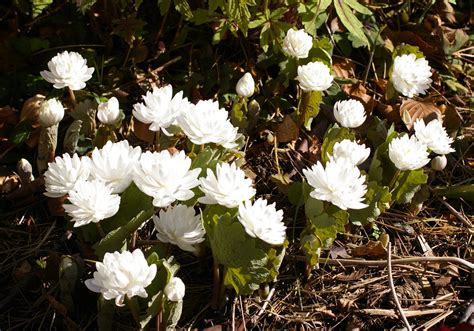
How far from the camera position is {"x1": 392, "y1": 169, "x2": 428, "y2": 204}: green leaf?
2.09 m

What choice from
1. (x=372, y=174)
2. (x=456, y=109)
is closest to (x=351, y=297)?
(x=372, y=174)

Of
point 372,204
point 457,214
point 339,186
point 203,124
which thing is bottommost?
point 457,214

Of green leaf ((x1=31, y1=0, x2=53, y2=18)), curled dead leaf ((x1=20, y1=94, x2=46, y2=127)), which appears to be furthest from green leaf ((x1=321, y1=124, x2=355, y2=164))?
green leaf ((x1=31, y1=0, x2=53, y2=18))

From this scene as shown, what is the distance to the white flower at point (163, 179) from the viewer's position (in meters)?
1.60

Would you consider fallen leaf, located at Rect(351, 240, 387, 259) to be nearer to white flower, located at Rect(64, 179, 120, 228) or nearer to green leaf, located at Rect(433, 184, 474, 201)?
green leaf, located at Rect(433, 184, 474, 201)

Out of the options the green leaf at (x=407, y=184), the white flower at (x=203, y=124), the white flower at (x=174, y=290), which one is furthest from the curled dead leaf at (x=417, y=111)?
the white flower at (x=174, y=290)

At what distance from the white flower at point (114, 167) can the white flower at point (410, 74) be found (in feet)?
3.73

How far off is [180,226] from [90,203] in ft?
0.75

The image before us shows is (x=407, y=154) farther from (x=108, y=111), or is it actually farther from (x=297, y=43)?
(x=108, y=111)

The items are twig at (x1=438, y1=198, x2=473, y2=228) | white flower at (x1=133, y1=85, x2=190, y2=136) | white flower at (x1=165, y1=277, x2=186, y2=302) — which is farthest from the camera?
twig at (x1=438, y1=198, x2=473, y2=228)

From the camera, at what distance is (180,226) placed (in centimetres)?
164

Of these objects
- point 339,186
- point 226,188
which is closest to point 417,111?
point 339,186

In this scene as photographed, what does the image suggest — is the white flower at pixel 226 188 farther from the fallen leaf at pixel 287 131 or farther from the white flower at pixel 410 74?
the white flower at pixel 410 74

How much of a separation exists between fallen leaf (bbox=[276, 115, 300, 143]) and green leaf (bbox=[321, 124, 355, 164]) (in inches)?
8.8
